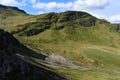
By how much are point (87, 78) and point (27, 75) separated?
249ft

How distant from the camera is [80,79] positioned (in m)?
153

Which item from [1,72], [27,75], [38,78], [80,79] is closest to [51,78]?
[38,78]

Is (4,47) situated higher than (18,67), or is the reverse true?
(4,47)

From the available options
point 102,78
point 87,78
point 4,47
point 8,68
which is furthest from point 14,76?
point 102,78

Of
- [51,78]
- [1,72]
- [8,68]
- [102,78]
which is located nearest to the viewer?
[1,72]

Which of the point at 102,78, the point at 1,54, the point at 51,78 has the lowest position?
the point at 102,78

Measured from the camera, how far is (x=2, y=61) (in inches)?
3182

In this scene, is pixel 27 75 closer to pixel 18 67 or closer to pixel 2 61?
pixel 18 67

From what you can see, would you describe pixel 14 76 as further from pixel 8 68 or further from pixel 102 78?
pixel 102 78

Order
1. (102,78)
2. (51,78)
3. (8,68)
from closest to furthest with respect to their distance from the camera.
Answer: (8,68) < (51,78) < (102,78)

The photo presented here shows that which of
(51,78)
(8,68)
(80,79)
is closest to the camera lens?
(8,68)

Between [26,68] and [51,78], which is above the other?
[26,68]

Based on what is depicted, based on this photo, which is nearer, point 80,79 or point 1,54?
point 1,54

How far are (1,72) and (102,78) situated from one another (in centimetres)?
10244
